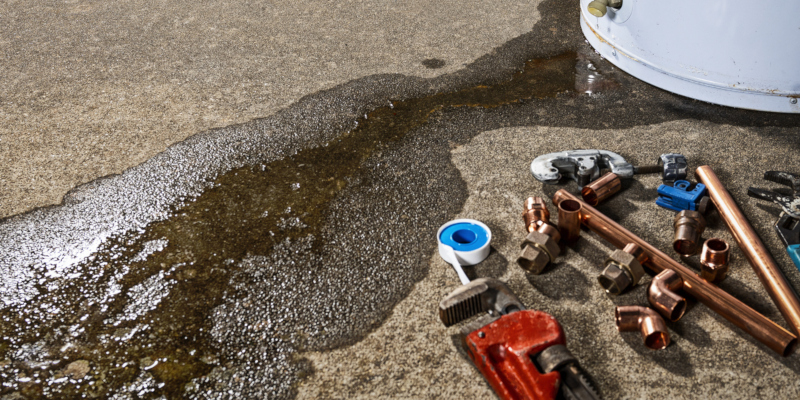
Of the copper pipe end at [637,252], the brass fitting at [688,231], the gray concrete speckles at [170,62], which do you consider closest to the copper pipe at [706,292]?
the copper pipe end at [637,252]

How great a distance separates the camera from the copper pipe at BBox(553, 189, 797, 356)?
1.75 metres

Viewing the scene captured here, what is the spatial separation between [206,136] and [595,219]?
201 cm

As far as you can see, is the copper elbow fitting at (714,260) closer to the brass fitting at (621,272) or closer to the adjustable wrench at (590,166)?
the brass fitting at (621,272)

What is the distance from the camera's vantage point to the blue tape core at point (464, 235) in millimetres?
2186

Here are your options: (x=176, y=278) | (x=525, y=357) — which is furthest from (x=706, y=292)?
(x=176, y=278)

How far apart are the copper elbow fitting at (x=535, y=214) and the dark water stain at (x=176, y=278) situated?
0.87 metres

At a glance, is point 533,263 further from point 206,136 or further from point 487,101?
point 206,136

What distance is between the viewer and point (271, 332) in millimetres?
1952

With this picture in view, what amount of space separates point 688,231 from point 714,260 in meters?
0.17

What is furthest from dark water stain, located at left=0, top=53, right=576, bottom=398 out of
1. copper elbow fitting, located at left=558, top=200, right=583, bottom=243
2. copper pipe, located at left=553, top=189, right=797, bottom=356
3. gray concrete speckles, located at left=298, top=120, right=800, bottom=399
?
copper pipe, located at left=553, top=189, right=797, bottom=356

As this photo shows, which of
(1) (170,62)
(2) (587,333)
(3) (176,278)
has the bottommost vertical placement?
(2) (587,333)

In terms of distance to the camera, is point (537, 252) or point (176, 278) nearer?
point (537, 252)

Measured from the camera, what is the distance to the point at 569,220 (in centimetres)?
212

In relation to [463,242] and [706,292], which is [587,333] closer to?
[706,292]
